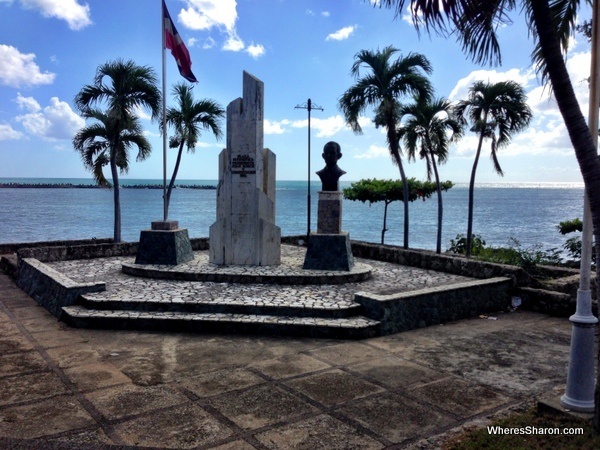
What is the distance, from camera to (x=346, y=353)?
22.9ft

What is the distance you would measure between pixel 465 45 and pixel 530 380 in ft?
12.7

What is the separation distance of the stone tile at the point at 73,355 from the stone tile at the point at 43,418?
46.8 inches

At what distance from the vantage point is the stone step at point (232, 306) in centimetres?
825

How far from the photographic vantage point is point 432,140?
55.1 ft

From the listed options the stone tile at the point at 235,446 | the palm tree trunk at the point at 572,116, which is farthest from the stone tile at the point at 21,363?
the palm tree trunk at the point at 572,116

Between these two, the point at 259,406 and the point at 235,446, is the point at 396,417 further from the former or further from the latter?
the point at 235,446

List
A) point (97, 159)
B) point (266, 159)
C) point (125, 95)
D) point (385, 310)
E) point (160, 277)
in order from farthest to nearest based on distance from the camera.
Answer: point (97, 159)
point (125, 95)
point (266, 159)
point (160, 277)
point (385, 310)

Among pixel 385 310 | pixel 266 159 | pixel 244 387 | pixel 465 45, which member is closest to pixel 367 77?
pixel 266 159

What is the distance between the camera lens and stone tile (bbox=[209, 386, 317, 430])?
15.9 ft

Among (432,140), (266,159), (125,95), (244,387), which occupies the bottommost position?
(244,387)

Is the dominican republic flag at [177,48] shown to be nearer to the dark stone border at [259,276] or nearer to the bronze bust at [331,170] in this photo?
the bronze bust at [331,170]

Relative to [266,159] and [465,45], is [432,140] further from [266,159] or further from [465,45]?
[465,45]

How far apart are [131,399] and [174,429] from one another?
0.91 metres

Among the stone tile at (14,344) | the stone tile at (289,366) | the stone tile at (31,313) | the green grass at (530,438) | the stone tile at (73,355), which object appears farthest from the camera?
the stone tile at (31,313)
